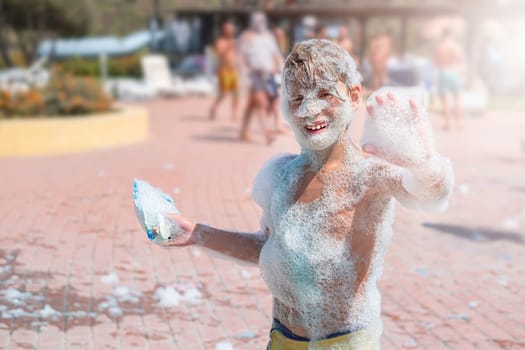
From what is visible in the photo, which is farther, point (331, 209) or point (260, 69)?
point (260, 69)

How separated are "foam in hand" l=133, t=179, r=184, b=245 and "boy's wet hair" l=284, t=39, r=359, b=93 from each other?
0.53m

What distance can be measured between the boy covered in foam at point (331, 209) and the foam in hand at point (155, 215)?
29cm

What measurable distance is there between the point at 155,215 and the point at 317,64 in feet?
2.11

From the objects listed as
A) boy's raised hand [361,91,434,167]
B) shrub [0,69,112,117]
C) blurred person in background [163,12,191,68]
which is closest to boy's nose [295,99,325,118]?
boy's raised hand [361,91,434,167]

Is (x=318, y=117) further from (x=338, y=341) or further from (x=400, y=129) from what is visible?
(x=338, y=341)

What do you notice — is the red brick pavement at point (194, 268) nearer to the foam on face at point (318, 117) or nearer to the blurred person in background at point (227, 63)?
the foam on face at point (318, 117)

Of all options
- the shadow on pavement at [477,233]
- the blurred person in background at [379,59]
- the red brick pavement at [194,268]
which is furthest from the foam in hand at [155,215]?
the blurred person in background at [379,59]

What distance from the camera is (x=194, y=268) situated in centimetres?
618

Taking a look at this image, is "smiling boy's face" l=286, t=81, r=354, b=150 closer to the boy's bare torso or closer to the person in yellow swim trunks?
the boy's bare torso

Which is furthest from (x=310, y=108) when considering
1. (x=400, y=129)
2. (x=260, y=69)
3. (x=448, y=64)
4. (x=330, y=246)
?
(x=448, y=64)

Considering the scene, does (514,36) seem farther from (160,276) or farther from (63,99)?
(160,276)

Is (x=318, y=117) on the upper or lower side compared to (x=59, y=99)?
upper

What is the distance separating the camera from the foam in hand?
238 centimetres

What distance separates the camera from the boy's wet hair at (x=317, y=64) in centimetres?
228
